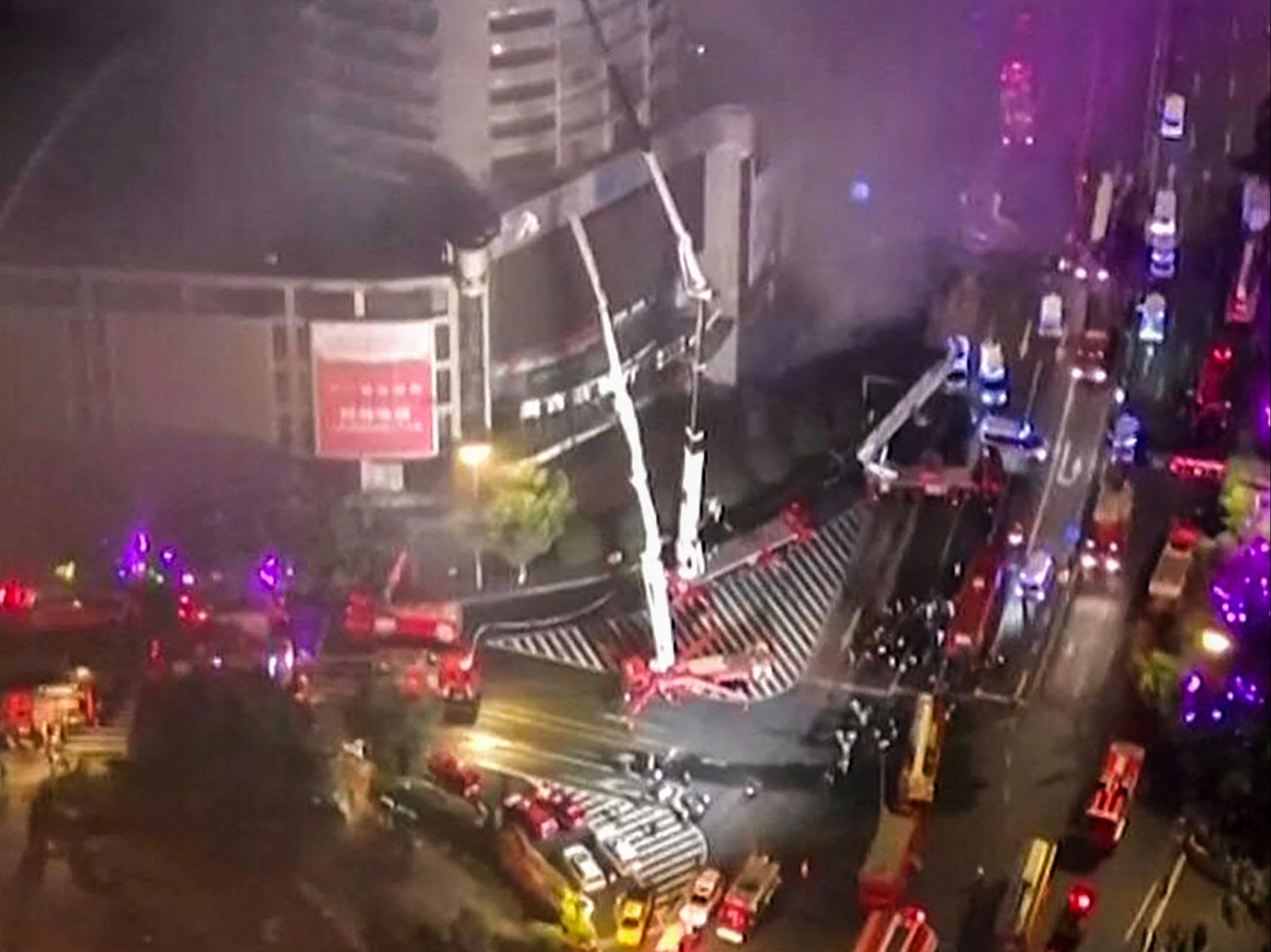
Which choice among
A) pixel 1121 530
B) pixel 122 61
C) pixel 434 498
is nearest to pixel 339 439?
pixel 434 498

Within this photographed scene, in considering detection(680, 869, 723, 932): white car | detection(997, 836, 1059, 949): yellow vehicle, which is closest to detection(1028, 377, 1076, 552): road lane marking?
detection(997, 836, 1059, 949): yellow vehicle

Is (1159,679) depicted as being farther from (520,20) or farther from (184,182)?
(184,182)

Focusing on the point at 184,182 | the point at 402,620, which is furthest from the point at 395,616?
the point at 184,182

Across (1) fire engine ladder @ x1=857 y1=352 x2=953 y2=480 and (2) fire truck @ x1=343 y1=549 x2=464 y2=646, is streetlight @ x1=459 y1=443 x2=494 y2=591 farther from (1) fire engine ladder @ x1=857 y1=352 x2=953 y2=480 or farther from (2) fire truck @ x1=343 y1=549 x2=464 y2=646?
(1) fire engine ladder @ x1=857 y1=352 x2=953 y2=480

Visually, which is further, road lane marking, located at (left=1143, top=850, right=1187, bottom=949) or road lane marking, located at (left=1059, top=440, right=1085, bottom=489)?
road lane marking, located at (left=1059, top=440, right=1085, bottom=489)

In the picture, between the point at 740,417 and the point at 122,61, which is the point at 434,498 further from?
the point at 122,61

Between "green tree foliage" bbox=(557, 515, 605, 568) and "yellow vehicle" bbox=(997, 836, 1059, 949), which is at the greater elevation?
"green tree foliage" bbox=(557, 515, 605, 568)
